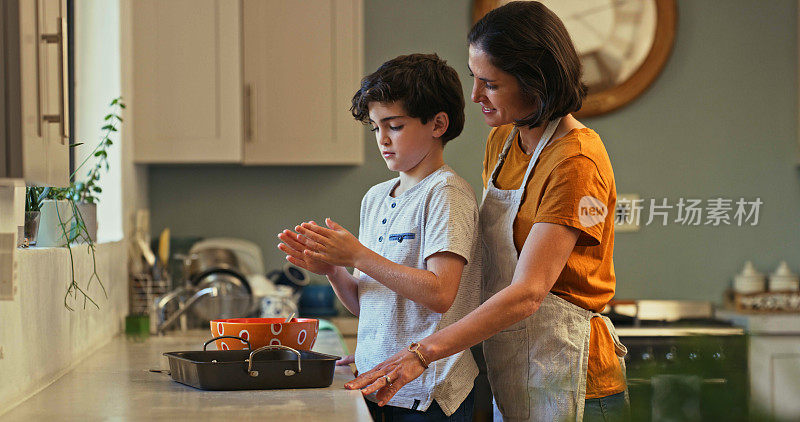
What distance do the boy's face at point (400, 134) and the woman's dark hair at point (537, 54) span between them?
0.15 m

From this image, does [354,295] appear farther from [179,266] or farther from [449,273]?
[179,266]

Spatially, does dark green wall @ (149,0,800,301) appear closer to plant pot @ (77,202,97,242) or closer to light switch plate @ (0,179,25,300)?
plant pot @ (77,202,97,242)

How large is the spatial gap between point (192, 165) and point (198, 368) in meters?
2.02

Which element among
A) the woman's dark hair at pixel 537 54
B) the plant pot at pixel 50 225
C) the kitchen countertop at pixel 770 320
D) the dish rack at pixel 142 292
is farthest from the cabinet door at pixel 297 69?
the woman's dark hair at pixel 537 54

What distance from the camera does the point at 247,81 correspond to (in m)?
2.89

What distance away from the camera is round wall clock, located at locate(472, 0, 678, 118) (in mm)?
3232

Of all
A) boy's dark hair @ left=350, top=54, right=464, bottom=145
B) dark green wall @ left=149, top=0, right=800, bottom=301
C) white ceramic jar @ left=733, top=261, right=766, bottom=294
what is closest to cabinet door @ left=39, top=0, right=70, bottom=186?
boy's dark hair @ left=350, top=54, right=464, bottom=145

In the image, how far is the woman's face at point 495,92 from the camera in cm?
124

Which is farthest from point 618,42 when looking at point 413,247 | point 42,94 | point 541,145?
point 42,94

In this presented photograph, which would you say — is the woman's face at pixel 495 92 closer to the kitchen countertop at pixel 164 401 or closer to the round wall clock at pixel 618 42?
the kitchen countertop at pixel 164 401

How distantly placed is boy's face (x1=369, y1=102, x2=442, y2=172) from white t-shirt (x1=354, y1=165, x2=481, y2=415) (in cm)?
4

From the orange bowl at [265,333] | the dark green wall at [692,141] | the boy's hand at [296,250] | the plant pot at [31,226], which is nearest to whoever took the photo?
the boy's hand at [296,250]

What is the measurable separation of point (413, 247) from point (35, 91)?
0.58m

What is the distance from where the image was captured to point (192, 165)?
3137mm
